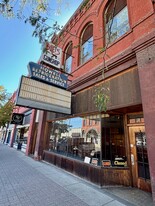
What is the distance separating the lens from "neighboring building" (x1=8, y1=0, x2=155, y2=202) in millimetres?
4105

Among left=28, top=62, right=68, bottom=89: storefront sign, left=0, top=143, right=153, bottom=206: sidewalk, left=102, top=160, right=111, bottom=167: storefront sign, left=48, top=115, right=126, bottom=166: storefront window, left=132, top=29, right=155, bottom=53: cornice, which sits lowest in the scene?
left=0, top=143, right=153, bottom=206: sidewalk

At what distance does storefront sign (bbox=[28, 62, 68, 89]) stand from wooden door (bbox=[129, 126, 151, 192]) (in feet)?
13.5

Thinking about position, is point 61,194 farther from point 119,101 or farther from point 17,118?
point 17,118

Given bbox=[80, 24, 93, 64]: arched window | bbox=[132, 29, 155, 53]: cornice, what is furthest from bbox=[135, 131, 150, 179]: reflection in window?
bbox=[80, 24, 93, 64]: arched window

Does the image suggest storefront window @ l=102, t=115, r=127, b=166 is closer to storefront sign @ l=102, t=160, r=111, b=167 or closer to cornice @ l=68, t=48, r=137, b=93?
storefront sign @ l=102, t=160, r=111, b=167

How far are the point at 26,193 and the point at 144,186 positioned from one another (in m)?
4.23

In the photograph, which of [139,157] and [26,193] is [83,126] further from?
[26,193]

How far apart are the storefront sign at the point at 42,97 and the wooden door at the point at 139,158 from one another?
11.0ft

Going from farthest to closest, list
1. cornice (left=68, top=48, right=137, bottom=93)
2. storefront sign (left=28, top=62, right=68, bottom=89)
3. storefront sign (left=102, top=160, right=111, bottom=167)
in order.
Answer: storefront sign (left=28, top=62, right=68, bottom=89), storefront sign (left=102, top=160, right=111, bottom=167), cornice (left=68, top=48, right=137, bottom=93)

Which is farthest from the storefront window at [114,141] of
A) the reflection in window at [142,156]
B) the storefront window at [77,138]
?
the reflection in window at [142,156]

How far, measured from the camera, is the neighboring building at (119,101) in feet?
13.5

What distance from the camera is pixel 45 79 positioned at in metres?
6.12

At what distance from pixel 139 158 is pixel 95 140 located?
1.89 m

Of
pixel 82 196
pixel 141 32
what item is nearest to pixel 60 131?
pixel 82 196
